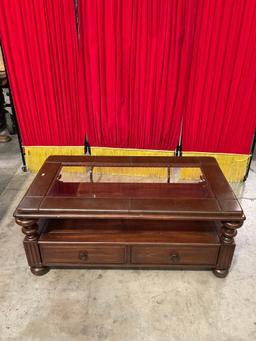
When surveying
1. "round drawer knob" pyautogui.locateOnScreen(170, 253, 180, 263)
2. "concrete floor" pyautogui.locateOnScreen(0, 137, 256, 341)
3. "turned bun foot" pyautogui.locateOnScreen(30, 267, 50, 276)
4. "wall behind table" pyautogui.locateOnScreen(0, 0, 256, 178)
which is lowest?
"concrete floor" pyautogui.locateOnScreen(0, 137, 256, 341)

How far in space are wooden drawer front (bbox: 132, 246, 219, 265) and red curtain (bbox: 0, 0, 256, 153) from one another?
3.70 ft

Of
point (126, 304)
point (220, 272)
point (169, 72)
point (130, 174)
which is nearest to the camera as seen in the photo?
point (126, 304)

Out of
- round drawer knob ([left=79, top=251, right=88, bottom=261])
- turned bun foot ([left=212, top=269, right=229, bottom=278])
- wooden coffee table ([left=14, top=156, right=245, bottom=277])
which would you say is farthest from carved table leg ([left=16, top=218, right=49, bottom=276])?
turned bun foot ([left=212, top=269, right=229, bottom=278])

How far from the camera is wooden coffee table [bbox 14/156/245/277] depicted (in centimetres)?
137

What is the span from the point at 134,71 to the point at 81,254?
4.63 feet

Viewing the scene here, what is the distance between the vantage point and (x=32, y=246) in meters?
1.47

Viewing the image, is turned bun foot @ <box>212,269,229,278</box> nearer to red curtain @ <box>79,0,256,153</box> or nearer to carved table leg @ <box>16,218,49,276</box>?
carved table leg @ <box>16,218,49,276</box>

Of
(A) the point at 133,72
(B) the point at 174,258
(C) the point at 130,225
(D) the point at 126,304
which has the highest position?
(A) the point at 133,72

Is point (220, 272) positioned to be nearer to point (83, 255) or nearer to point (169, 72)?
point (83, 255)

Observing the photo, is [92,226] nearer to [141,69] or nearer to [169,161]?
[169,161]

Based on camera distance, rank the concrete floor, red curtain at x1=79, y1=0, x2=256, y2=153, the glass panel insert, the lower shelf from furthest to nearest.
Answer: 1. red curtain at x1=79, y1=0, x2=256, y2=153
2. the glass panel insert
3. the lower shelf
4. the concrete floor

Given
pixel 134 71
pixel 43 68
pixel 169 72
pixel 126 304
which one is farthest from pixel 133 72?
pixel 126 304

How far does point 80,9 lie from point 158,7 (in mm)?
551

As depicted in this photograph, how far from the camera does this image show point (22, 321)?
52.7 inches
